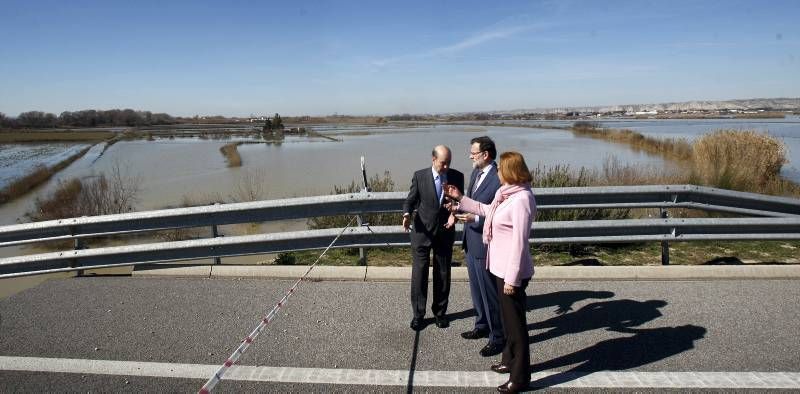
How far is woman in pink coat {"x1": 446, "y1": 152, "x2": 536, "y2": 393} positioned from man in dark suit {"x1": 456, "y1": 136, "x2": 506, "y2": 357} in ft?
1.10

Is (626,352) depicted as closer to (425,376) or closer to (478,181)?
(425,376)

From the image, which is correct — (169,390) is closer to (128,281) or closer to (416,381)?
(416,381)

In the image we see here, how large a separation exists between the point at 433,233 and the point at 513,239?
1.20 m

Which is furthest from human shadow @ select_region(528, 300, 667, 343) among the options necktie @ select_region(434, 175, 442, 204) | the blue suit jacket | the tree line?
the tree line

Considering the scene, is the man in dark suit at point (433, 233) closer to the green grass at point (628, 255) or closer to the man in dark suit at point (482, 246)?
the man in dark suit at point (482, 246)

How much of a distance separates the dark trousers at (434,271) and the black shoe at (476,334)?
33 cm

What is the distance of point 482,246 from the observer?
4.04 metres

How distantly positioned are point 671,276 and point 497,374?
111 inches

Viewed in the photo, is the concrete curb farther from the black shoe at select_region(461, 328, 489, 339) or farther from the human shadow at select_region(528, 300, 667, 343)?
the black shoe at select_region(461, 328, 489, 339)

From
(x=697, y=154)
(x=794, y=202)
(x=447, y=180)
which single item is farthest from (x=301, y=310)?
(x=697, y=154)

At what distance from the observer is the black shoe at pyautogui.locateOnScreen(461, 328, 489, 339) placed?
421 centimetres

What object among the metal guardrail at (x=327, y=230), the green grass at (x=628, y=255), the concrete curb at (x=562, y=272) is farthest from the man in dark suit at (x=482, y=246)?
the green grass at (x=628, y=255)

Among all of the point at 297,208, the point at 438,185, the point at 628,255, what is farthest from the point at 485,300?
the point at 628,255

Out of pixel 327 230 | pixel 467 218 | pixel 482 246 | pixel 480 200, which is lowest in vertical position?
pixel 327 230
